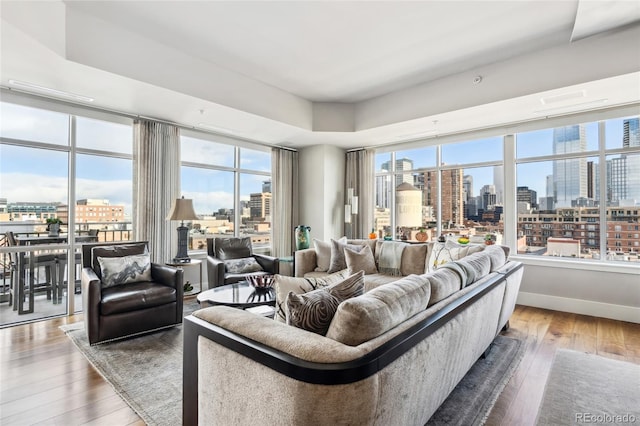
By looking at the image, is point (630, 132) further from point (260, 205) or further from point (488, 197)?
point (260, 205)

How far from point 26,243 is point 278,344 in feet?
13.5

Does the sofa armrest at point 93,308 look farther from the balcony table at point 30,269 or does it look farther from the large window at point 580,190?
the large window at point 580,190

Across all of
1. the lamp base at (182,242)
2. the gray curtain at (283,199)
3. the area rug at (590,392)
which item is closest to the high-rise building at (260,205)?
the gray curtain at (283,199)

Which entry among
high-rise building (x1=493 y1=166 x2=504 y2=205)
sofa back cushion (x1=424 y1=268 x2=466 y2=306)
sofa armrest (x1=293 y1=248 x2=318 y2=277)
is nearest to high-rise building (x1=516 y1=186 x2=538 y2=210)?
high-rise building (x1=493 y1=166 x2=504 y2=205)

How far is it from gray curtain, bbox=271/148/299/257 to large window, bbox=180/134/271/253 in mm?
130

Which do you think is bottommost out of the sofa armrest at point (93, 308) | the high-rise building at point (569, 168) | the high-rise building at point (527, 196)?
the sofa armrest at point (93, 308)

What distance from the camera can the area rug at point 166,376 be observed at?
196 cm

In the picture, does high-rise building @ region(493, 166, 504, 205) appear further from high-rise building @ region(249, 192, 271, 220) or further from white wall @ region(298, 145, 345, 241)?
high-rise building @ region(249, 192, 271, 220)

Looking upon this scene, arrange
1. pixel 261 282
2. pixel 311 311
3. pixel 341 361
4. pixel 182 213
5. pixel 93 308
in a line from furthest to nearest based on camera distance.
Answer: pixel 182 213 < pixel 261 282 < pixel 93 308 < pixel 311 311 < pixel 341 361

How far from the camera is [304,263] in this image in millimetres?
4402

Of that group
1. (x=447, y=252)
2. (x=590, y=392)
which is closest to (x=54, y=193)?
(x=447, y=252)

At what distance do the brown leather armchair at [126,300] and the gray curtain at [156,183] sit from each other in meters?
0.70

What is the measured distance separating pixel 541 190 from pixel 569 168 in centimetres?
42

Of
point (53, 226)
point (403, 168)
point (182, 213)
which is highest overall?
point (403, 168)
